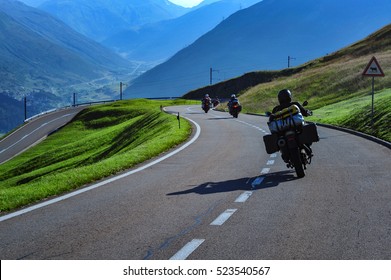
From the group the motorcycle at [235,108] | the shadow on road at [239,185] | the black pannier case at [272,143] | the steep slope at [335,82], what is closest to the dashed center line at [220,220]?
the shadow on road at [239,185]

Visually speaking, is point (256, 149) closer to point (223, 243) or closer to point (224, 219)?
point (224, 219)

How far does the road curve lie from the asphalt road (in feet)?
190

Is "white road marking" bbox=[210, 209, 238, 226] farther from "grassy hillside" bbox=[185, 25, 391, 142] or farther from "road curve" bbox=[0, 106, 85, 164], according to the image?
"road curve" bbox=[0, 106, 85, 164]

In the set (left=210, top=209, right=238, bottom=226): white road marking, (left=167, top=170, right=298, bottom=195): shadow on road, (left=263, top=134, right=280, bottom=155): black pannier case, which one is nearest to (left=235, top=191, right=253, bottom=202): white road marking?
(left=167, top=170, right=298, bottom=195): shadow on road

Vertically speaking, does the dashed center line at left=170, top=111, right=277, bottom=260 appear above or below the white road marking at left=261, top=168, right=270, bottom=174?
below

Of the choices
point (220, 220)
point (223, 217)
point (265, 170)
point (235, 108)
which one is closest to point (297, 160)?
point (265, 170)

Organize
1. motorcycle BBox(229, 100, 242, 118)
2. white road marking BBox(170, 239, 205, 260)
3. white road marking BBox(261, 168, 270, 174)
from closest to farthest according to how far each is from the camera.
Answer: white road marking BBox(170, 239, 205, 260), white road marking BBox(261, 168, 270, 174), motorcycle BBox(229, 100, 242, 118)

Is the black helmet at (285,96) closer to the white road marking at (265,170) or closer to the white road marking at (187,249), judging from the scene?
the white road marking at (265,170)

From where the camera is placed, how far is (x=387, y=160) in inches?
573

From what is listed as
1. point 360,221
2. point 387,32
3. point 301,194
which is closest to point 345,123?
point 301,194

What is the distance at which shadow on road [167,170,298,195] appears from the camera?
34.2 ft

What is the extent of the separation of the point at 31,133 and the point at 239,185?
7694 cm

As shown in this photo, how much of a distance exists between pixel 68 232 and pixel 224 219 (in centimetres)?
207

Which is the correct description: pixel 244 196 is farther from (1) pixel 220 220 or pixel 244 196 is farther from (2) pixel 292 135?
(2) pixel 292 135
